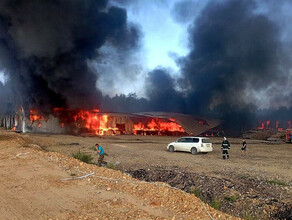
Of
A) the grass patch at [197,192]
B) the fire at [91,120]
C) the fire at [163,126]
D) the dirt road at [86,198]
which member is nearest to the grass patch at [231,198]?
the grass patch at [197,192]

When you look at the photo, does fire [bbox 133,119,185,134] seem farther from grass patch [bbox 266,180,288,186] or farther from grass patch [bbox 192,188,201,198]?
grass patch [bbox 192,188,201,198]

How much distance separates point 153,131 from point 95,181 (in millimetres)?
38490

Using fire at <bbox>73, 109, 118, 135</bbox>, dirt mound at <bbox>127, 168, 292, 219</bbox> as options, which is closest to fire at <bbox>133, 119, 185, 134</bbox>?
fire at <bbox>73, 109, 118, 135</bbox>

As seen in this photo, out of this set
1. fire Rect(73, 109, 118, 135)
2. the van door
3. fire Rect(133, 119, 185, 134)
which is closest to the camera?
the van door

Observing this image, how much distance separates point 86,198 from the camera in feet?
20.8

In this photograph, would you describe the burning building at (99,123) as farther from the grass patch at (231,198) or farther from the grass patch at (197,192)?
the grass patch at (231,198)

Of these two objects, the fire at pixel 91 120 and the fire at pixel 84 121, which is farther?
the fire at pixel 91 120

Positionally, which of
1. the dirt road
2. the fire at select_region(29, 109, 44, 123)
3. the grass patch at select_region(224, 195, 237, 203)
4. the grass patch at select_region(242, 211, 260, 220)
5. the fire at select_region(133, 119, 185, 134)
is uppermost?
the fire at select_region(29, 109, 44, 123)

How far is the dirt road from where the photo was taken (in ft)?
17.4

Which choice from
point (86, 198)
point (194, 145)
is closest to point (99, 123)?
point (194, 145)

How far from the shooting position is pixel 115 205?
5.82 m

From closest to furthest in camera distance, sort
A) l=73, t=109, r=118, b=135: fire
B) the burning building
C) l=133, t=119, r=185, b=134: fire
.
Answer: the burning building
l=73, t=109, r=118, b=135: fire
l=133, t=119, r=185, b=134: fire

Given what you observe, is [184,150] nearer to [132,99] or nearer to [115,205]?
[115,205]

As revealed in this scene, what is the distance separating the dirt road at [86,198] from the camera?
5.31 m
